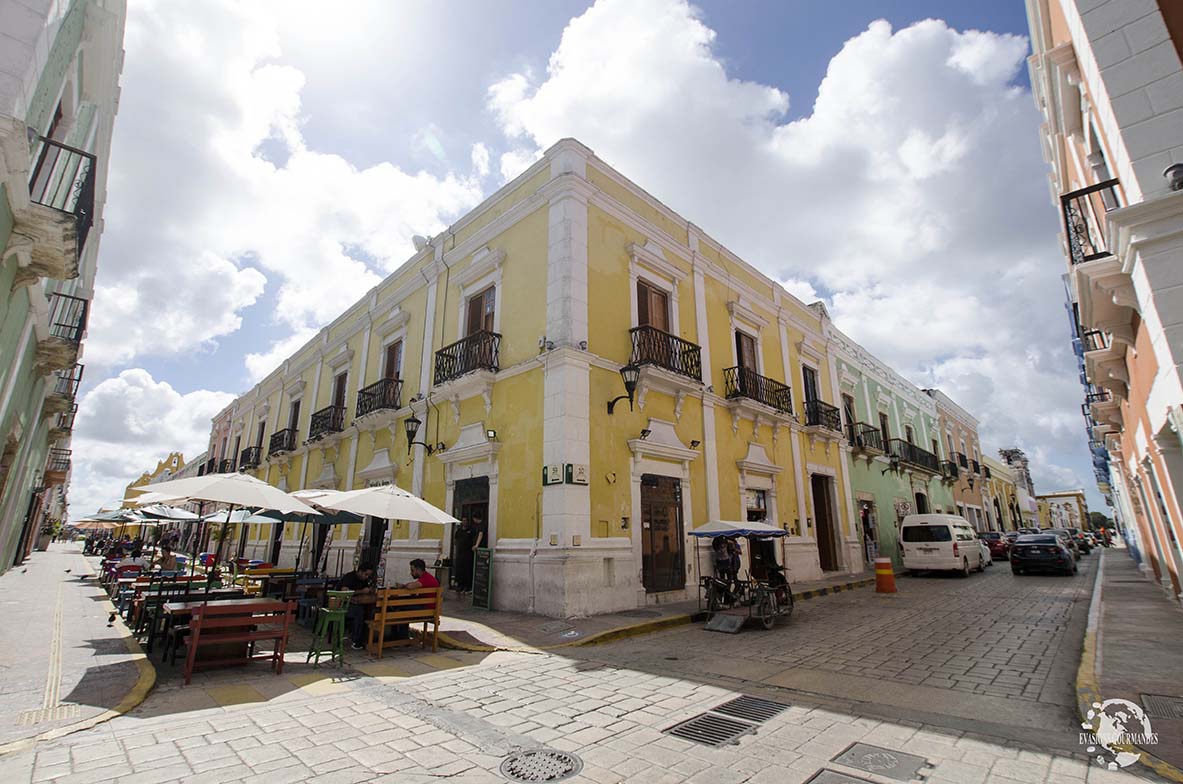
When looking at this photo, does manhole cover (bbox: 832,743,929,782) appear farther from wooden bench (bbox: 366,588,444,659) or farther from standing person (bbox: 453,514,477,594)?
standing person (bbox: 453,514,477,594)

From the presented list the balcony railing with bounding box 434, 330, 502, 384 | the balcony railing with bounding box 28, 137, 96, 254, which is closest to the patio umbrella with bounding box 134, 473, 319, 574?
the balcony railing with bounding box 28, 137, 96, 254

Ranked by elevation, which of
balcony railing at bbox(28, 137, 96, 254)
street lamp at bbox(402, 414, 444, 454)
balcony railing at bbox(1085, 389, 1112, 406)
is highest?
balcony railing at bbox(28, 137, 96, 254)

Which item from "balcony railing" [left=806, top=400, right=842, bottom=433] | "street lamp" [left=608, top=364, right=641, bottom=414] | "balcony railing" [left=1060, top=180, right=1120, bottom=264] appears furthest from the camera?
"balcony railing" [left=806, top=400, right=842, bottom=433]

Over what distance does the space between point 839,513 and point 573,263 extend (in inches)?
504

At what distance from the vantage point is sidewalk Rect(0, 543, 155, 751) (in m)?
4.34

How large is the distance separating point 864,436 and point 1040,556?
21.2 ft

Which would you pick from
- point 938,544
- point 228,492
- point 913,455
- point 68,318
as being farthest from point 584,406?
point 913,455

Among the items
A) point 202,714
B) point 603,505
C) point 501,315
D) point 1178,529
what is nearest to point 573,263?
point 501,315

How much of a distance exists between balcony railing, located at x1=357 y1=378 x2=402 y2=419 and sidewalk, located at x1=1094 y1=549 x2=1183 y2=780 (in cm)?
1464

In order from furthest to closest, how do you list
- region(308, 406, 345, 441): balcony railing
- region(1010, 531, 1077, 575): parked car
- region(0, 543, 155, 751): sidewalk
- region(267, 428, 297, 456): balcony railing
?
region(267, 428, 297, 456): balcony railing
region(308, 406, 345, 441): balcony railing
region(1010, 531, 1077, 575): parked car
region(0, 543, 155, 751): sidewalk

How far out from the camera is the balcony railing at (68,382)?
15.1 m

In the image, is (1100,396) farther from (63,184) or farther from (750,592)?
(63,184)

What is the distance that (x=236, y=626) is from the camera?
6.25 metres

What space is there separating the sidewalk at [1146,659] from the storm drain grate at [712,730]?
8.23 ft
